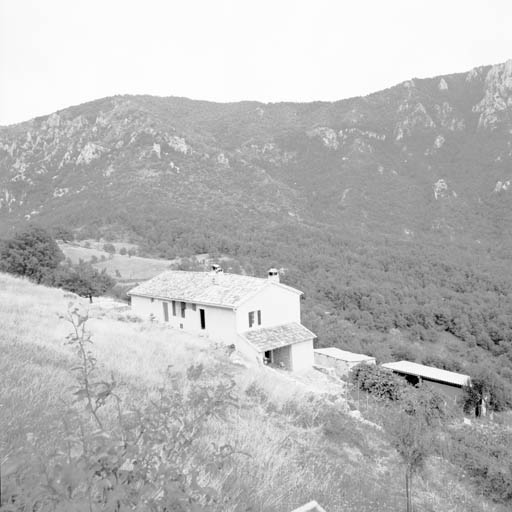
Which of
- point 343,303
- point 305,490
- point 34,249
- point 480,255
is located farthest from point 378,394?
point 480,255

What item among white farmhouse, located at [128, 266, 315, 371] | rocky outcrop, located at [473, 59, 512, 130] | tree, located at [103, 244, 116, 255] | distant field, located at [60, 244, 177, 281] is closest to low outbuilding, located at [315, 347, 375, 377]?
white farmhouse, located at [128, 266, 315, 371]

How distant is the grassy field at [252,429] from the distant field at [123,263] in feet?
127

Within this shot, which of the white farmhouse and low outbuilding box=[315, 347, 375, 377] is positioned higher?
the white farmhouse

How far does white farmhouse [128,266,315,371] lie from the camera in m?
24.3

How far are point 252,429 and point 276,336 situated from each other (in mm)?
18449

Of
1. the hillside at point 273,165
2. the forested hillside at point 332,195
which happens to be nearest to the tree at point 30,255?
the forested hillside at point 332,195

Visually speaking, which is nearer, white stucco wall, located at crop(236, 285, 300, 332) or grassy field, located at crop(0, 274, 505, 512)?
grassy field, located at crop(0, 274, 505, 512)

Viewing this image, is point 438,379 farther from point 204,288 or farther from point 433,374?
point 204,288

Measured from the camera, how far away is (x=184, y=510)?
2.19 meters

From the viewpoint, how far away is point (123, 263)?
2178 inches

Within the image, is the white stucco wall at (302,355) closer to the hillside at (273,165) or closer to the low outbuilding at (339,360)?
the low outbuilding at (339,360)

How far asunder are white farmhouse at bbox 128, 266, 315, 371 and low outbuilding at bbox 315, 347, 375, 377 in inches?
73.0

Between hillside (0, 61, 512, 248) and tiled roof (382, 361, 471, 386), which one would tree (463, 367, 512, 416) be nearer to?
tiled roof (382, 361, 471, 386)

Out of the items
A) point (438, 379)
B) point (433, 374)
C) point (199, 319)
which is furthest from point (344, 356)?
point (199, 319)
